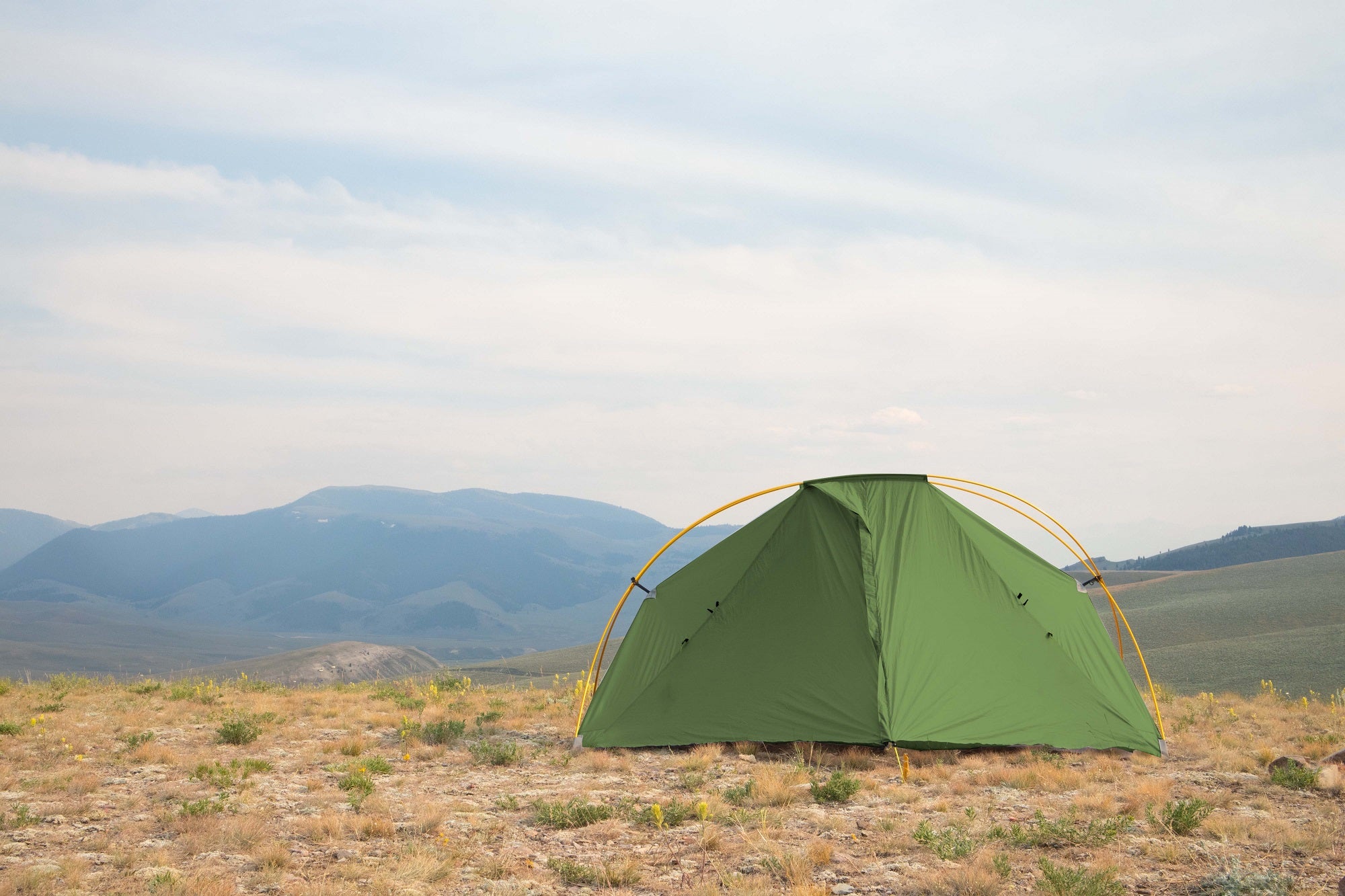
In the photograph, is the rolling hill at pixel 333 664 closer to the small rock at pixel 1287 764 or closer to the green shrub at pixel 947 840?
the green shrub at pixel 947 840

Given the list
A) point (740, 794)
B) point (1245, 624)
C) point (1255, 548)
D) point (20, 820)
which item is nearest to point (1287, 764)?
point (740, 794)

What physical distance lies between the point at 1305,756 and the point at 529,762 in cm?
961

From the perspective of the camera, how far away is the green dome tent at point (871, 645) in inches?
410

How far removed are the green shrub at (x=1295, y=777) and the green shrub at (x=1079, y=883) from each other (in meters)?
4.30

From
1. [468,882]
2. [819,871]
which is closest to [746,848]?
[819,871]

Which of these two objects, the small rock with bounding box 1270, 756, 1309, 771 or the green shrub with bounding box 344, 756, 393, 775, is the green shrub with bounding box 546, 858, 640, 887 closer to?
the green shrub with bounding box 344, 756, 393, 775

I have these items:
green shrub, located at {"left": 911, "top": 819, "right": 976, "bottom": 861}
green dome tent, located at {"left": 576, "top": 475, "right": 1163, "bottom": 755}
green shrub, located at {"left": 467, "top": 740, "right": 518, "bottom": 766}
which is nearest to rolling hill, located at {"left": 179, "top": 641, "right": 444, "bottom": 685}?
green shrub, located at {"left": 467, "top": 740, "right": 518, "bottom": 766}

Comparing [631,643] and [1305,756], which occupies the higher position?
[631,643]

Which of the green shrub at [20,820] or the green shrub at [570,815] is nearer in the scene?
the green shrub at [20,820]

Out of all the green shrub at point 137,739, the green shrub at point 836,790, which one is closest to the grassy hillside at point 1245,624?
the green shrub at point 836,790

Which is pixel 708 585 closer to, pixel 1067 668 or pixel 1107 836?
pixel 1067 668

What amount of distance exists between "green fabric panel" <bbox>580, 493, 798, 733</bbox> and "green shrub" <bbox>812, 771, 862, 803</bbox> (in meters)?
3.23

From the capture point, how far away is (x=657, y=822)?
25.2ft

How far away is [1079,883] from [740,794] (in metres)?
3.42
